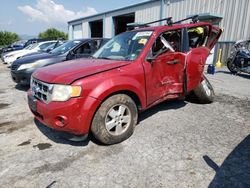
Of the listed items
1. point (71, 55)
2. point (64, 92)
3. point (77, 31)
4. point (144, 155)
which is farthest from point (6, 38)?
point (144, 155)

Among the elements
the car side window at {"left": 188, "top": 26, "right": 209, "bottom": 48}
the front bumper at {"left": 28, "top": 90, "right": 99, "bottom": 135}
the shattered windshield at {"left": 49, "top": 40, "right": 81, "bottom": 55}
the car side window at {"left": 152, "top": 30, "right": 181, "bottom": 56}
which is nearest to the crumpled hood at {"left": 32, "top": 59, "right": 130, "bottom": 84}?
the front bumper at {"left": 28, "top": 90, "right": 99, "bottom": 135}

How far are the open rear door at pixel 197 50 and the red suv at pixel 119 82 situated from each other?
2 centimetres

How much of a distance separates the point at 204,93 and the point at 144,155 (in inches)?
111

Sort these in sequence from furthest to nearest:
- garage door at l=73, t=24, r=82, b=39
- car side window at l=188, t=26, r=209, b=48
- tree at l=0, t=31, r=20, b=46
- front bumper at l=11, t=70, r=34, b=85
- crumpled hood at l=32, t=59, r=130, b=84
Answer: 1. tree at l=0, t=31, r=20, b=46
2. garage door at l=73, t=24, r=82, b=39
3. front bumper at l=11, t=70, r=34, b=85
4. car side window at l=188, t=26, r=209, b=48
5. crumpled hood at l=32, t=59, r=130, b=84

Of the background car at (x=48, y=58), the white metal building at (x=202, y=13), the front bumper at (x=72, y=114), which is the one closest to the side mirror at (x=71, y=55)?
the background car at (x=48, y=58)

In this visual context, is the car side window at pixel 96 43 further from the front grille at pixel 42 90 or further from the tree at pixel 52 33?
the tree at pixel 52 33

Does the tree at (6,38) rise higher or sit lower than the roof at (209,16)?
lower

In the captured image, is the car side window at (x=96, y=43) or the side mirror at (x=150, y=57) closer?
the side mirror at (x=150, y=57)

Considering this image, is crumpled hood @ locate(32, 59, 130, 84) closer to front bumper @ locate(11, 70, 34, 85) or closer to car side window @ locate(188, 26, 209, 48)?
car side window @ locate(188, 26, 209, 48)

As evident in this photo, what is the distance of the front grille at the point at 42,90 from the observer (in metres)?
3.12

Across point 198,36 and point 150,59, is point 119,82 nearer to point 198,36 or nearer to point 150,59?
point 150,59

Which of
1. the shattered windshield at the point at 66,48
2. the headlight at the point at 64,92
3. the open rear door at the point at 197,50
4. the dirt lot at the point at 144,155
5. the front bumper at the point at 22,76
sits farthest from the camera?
the shattered windshield at the point at 66,48

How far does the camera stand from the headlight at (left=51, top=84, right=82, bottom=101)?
115 inches

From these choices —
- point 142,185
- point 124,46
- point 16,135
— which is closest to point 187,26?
point 124,46
